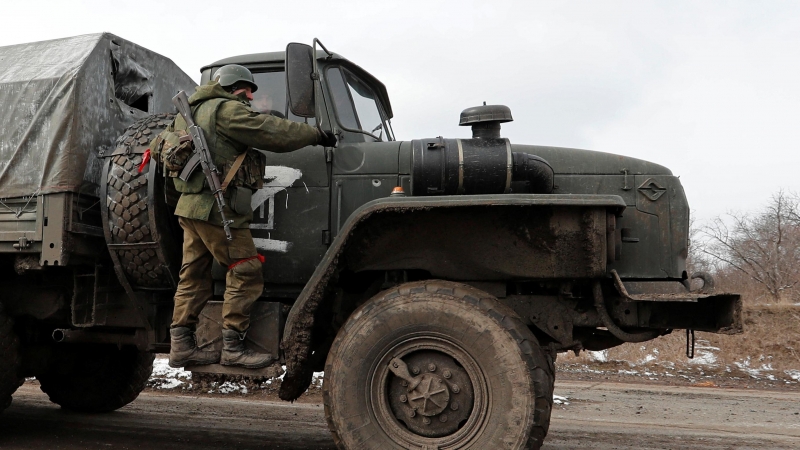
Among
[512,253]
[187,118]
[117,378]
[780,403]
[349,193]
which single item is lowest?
[780,403]

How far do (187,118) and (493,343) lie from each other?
2.36m

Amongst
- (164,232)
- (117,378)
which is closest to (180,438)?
(117,378)

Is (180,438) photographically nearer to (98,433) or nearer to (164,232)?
(98,433)

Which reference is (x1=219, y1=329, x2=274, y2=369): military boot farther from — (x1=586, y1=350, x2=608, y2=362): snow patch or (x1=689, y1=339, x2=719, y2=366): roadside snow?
(x1=689, y1=339, x2=719, y2=366): roadside snow

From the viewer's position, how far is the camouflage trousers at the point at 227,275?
13.0ft

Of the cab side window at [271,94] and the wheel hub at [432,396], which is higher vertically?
the cab side window at [271,94]

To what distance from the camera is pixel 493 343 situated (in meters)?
3.48

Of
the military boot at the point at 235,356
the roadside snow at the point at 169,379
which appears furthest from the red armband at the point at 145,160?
the roadside snow at the point at 169,379

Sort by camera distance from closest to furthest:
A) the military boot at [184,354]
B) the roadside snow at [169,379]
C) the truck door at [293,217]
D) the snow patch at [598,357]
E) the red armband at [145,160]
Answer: the military boot at [184,354] → the red armband at [145,160] → the truck door at [293,217] → the roadside snow at [169,379] → the snow patch at [598,357]

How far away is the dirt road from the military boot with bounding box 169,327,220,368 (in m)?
1.24

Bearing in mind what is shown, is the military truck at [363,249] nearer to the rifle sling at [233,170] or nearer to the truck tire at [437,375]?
the truck tire at [437,375]

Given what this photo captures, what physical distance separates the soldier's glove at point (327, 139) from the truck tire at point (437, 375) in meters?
1.12

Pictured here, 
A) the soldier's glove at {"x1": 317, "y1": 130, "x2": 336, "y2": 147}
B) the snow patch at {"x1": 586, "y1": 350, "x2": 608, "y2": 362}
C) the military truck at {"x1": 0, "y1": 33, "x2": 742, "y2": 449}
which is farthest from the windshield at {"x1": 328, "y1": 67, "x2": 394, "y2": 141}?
the snow patch at {"x1": 586, "y1": 350, "x2": 608, "y2": 362}

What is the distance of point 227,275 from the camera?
Answer: 4035 mm
